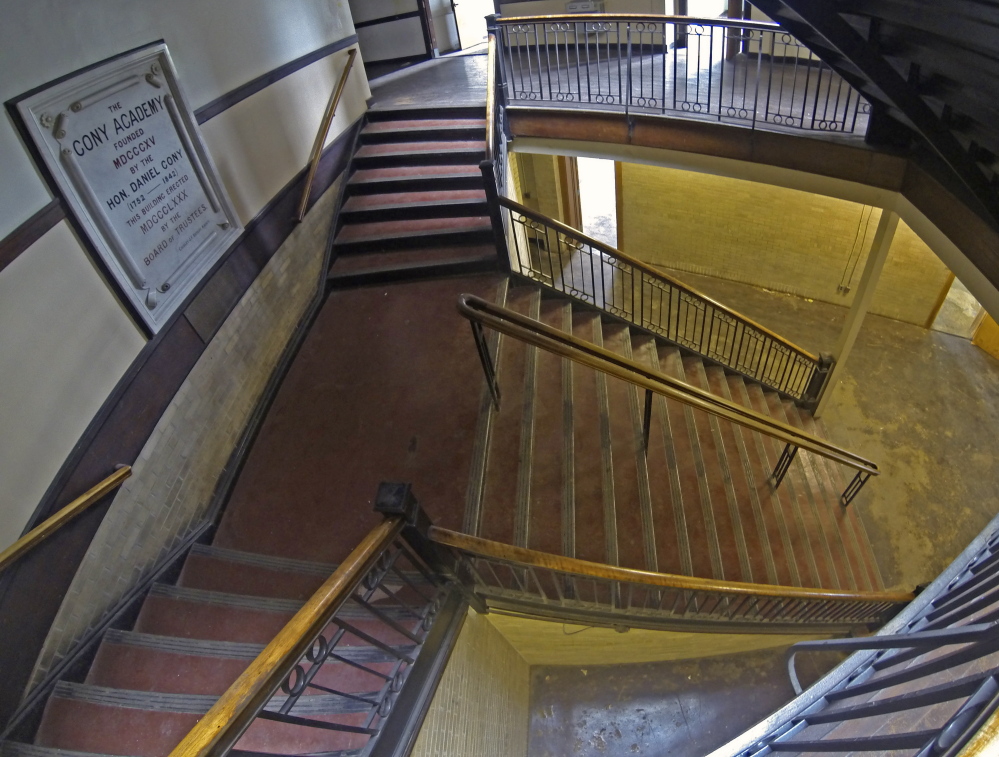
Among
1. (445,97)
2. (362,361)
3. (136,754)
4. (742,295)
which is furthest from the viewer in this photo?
(742,295)

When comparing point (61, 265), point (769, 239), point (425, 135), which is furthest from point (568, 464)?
point (769, 239)

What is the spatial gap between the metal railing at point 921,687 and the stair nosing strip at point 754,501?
97 cm

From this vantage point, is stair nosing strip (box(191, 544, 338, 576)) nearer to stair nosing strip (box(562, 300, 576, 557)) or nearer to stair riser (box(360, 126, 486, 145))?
stair nosing strip (box(562, 300, 576, 557))

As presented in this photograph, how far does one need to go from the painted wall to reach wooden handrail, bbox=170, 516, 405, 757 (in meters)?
1.47

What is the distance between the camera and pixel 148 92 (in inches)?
113

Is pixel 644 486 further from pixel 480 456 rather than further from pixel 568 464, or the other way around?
pixel 480 456

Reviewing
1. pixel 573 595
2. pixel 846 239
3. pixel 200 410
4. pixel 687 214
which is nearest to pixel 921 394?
pixel 846 239

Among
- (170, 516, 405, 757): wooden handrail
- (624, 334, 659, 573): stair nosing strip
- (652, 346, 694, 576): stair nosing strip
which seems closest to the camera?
(170, 516, 405, 757): wooden handrail

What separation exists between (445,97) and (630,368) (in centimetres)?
422

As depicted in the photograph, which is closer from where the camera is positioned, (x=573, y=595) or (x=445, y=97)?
(x=573, y=595)

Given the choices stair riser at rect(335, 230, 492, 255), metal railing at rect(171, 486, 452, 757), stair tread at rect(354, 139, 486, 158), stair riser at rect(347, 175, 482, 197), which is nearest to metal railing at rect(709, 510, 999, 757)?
metal railing at rect(171, 486, 452, 757)

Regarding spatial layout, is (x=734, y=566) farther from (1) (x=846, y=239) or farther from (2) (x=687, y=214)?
(2) (x=687, y=214)

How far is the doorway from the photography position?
775 centimetres

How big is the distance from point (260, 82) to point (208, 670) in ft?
12.0
